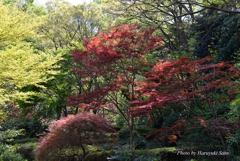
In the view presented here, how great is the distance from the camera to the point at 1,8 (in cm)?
774

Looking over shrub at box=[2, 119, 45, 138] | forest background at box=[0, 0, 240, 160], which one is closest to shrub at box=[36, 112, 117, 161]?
forest background at box=[0, 0, 240, 160]

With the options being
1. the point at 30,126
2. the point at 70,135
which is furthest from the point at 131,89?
the point at 30,126

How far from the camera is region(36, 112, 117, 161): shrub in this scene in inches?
262

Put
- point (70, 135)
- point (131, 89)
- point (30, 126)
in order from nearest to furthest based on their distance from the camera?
1. point (70, 135)
2. point (131, 89)
3. point (30, 126)

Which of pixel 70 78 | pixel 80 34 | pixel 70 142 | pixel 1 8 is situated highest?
pixel 80 34

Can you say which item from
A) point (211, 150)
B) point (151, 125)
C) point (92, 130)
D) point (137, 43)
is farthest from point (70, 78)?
point (211, 150)

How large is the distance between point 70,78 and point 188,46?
19.6 ft

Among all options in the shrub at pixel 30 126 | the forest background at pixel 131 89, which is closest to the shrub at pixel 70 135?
the forest background at pixel 131 89

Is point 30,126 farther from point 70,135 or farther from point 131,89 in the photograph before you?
point 70,135

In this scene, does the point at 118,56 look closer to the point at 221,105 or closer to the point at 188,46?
the point at 221,105

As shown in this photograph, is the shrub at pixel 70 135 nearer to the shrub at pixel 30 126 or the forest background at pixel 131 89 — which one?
the forest background at pixel 131 89

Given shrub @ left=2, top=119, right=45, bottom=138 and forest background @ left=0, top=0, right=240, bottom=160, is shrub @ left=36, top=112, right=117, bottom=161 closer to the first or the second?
forest background @ left=0, top=0, right=240, bottom=160

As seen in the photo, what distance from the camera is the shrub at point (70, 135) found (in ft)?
21.9

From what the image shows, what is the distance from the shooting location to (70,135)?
673cm
